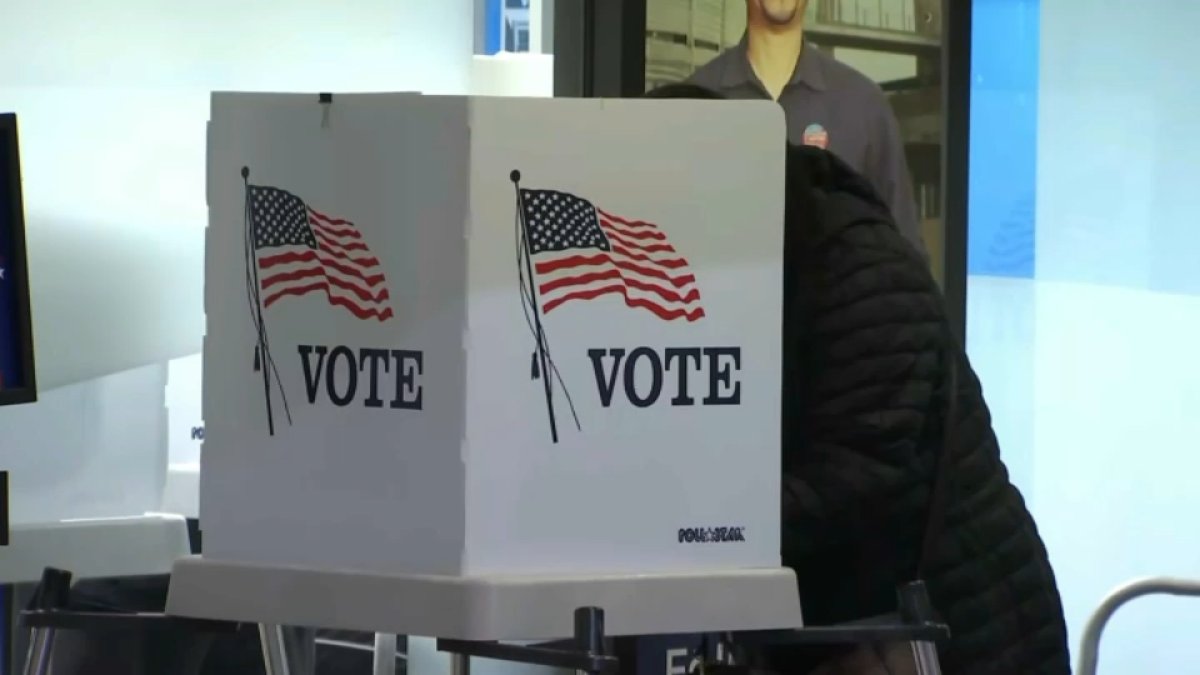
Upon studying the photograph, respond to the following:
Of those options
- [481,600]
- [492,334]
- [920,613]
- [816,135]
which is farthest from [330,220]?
[816,135]

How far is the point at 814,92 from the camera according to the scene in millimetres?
Answer: 2963

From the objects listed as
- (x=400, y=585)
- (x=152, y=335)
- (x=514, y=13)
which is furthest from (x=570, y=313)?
(x=514, y=13)

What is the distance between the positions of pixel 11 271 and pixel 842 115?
5.01ft

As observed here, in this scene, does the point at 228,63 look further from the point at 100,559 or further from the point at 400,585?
the point at 400,585

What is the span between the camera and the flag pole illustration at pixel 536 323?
1.22m

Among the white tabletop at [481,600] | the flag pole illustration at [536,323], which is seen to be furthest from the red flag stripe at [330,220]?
the white tabletop at [481,600]

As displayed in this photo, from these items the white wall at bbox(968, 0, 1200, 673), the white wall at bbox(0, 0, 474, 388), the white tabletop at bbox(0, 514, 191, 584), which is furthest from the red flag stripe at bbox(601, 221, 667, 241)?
the white wall at bbox(968, 0, 1200, 673)

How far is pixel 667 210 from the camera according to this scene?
126 cm

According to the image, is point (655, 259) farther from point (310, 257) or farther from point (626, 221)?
point (310, 257)

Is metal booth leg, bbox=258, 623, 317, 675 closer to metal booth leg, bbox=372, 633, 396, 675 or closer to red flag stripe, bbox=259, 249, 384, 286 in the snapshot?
metal booth leg, bbox=372, 633, 396, 675

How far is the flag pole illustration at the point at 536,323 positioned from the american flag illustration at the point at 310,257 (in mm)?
113

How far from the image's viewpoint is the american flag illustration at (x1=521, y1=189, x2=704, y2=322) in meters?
1.22

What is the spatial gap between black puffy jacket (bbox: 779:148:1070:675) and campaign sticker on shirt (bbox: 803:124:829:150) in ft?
4.55

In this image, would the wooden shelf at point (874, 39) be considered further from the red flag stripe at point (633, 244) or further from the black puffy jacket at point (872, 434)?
the red flag stripe at point (633, 244)
